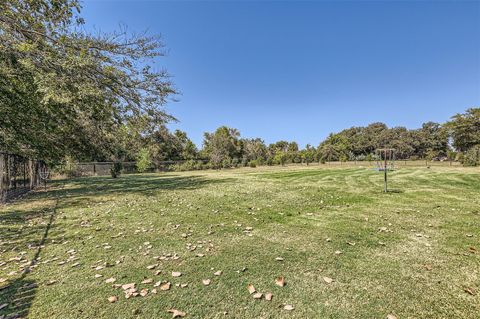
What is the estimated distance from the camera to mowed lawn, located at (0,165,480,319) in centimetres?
206

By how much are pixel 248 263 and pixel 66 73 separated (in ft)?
19.9

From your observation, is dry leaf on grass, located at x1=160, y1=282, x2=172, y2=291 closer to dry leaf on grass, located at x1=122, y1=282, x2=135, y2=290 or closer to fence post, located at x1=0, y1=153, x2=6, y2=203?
dry leaf on grass, located at x1=122, y1=282, x2=135, y2=290

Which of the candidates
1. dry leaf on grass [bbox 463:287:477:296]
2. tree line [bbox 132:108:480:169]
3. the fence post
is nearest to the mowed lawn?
dry leaf on grass [bbox 463:287:477:296]

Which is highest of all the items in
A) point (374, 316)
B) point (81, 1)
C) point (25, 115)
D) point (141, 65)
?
point (81, 1)

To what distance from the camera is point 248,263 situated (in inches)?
113

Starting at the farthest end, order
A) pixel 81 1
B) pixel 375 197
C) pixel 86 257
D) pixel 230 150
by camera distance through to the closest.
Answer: pixel 230 150 → pixel 375 197 → pixel 81 1 → pixel 86 257

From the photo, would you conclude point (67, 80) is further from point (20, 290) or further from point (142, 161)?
point (142, 161)

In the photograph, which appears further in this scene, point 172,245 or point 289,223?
point 289,223

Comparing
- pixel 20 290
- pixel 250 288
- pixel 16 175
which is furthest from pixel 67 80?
pixel 16 175

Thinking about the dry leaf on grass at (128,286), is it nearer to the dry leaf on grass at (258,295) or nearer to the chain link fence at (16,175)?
the dry leaf on grass at (258,295)

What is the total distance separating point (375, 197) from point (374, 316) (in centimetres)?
608

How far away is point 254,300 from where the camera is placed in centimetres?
215

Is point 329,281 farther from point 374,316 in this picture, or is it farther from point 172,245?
point 172,245

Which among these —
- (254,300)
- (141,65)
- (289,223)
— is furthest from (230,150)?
(254,300)
